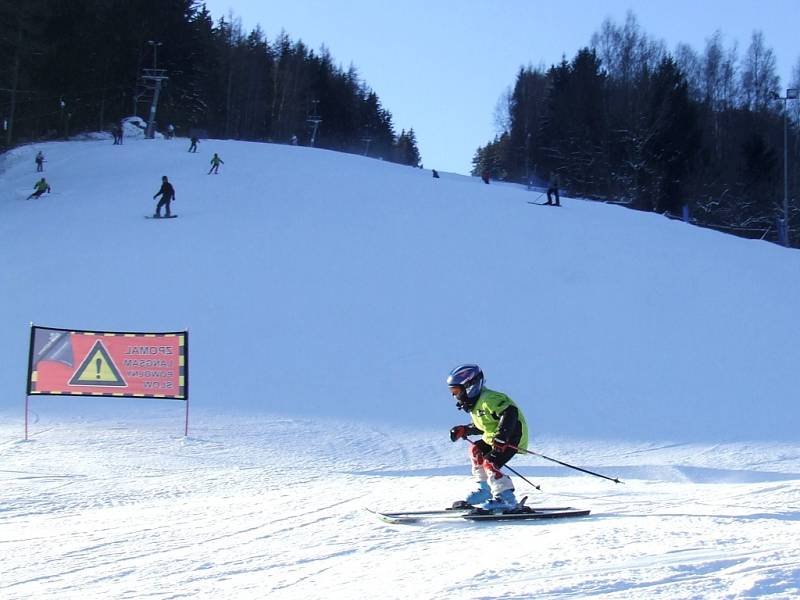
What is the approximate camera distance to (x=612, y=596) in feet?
13.1

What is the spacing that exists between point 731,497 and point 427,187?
76.9 ft

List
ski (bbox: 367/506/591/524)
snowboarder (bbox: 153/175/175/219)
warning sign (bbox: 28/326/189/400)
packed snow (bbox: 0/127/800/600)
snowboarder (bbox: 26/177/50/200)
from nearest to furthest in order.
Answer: packed snow (bbox: 0/127/800/600) → ski (bbox: 367/506/591/524) → warning sign (bbox: 28/326/189/400) → snowboarder (bbox: 153/175/175/219) → snowboarder (bbox: 26/177/50/200)

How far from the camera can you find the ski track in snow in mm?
4418

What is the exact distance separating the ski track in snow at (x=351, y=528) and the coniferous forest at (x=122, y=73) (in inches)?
1541

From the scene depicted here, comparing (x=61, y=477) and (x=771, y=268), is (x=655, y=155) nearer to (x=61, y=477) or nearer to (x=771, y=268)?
(x=771, y=268)

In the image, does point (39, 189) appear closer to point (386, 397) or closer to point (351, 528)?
point (386, 397)

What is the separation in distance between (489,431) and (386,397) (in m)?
6.90

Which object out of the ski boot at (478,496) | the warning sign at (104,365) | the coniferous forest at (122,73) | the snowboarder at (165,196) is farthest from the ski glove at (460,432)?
the coniferous forest at (122,73)

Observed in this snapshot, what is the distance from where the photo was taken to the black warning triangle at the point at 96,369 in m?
11.0

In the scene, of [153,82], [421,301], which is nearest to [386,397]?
[421,301]

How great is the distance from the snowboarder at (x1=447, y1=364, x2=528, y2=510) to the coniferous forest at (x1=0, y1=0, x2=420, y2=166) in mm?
42523

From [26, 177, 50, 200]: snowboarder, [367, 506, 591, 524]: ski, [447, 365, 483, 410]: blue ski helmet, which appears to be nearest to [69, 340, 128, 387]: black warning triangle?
[367, 506, 591, 524]: ski

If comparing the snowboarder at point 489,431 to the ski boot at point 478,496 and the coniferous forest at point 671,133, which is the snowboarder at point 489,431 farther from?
the coniferous forest at point 671,133

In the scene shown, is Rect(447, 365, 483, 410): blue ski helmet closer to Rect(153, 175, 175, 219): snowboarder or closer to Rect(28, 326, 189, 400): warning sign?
Rect(28, 326, 189, 400): warning sign
